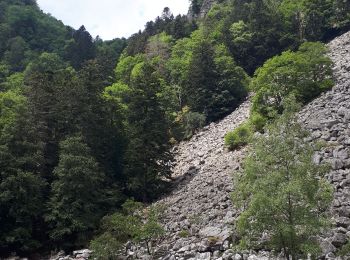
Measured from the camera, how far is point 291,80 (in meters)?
48.0

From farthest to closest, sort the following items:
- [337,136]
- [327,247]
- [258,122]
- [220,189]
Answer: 1. [258,122]
2. [220,189]
3. [337,136]
4. [327,247]

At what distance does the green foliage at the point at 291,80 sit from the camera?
4728cm

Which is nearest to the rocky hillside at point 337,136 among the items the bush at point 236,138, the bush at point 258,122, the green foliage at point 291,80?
the green foliage at point 291,80

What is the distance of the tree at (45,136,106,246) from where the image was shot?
35.8 m

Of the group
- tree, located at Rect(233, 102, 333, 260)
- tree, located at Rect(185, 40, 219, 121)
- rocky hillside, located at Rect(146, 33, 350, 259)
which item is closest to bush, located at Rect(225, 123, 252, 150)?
rocky hillside, located at Rect(146, 33, 350, 259)

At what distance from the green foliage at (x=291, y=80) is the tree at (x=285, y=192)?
89.2 feet

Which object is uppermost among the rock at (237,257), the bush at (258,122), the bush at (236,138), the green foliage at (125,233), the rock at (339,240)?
the bush at (258,122)

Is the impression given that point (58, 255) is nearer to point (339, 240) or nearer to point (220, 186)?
point (220, 186)

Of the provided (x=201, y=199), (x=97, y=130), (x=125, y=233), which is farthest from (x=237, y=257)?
(x=97, y=130)

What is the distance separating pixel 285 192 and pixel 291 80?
32.1m

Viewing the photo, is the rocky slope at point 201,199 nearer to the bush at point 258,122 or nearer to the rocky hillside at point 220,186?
the rocky hillside at point 220,186

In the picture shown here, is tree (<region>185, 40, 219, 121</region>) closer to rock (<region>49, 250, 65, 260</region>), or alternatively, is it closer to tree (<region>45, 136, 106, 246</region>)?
tree (<region>45, 136, 106, 246</region>)

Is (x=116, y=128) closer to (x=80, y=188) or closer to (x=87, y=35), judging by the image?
(x=80, y=188)

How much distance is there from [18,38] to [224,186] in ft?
268
